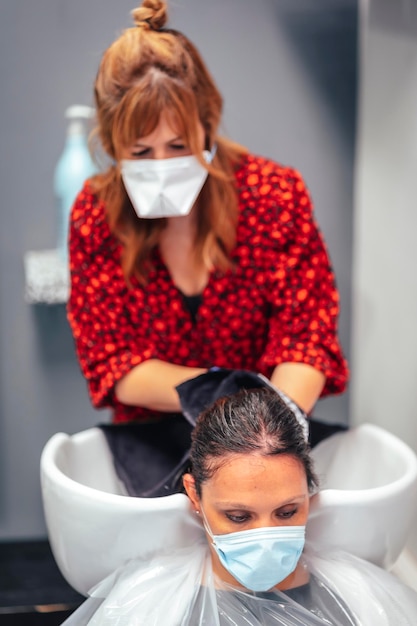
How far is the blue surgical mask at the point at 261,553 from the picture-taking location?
3.99 ft

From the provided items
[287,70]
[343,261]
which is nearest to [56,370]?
[343,261]

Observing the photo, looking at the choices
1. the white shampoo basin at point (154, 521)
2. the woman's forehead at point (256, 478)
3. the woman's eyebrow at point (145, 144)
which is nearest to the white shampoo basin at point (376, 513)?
the white shampoo basin at point (154, 521)

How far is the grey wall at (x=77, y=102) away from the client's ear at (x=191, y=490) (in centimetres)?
105

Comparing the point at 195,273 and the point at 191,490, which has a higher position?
the point at 195,273

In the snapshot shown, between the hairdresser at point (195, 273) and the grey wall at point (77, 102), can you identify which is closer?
the hairdresser at point (195, 273)

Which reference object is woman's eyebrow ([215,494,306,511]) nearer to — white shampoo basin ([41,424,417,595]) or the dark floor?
white shampoo basin ([41,424,417,595])

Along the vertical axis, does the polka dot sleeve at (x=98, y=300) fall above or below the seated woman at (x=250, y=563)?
above

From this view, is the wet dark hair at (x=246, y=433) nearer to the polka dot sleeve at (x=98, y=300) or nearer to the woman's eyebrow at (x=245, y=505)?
the woman's eyebrow at (x=245, y=505)

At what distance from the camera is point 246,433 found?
1.28m

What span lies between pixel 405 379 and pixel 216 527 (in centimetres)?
96

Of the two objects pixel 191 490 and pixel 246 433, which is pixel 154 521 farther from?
pixel 246 433

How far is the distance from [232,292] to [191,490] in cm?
50

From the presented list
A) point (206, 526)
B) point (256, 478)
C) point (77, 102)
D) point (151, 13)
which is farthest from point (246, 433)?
point (77, 102)

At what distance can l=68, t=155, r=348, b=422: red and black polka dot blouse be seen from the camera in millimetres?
1674
